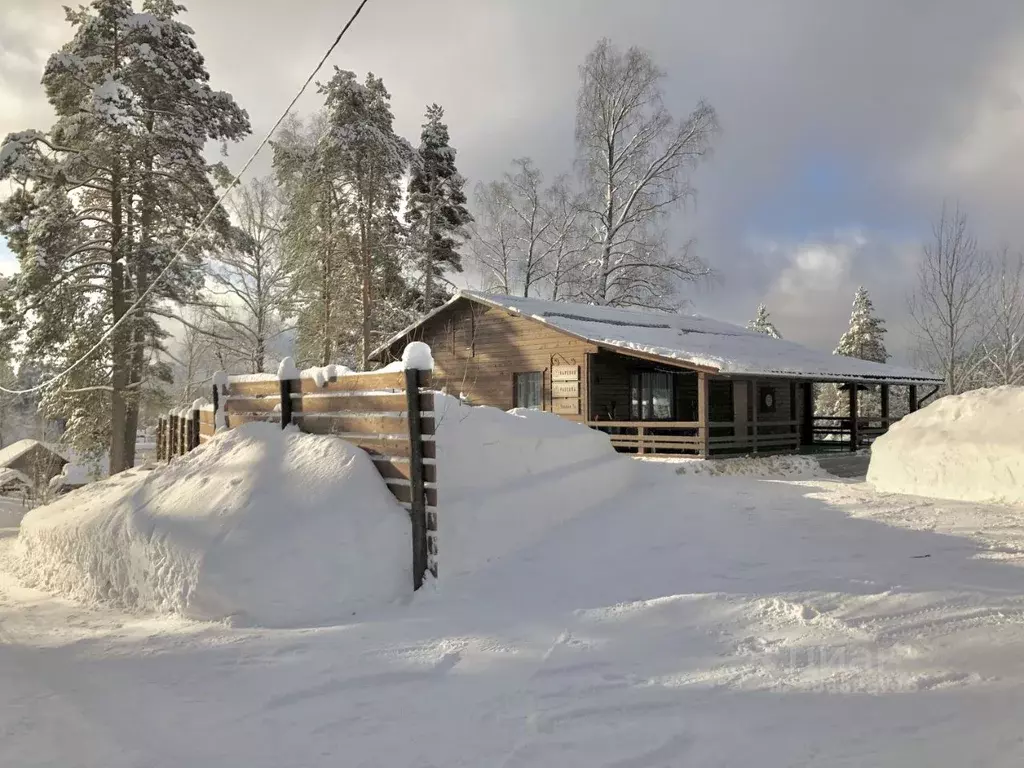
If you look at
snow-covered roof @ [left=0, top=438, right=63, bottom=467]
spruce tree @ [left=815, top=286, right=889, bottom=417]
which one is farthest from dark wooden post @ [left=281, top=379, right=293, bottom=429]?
spruce tree @ [left=815, top=286, right=889, bottom=417]

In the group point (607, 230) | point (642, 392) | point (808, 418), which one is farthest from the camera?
point (607, 230)

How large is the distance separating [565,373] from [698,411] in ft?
12.8

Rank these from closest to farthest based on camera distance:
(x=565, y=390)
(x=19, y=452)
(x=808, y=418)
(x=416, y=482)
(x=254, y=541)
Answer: (x=254, y=541), (x=416, y=482), (x=565, y=390), (x=808, y=418), (x=19, y=452)

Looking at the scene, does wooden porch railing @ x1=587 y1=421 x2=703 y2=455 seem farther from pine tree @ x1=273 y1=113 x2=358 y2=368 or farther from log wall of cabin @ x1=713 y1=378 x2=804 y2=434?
pine tree @ x1=273 y1=113 x2=358 y2=368

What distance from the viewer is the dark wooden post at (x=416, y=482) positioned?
6281 millimetres

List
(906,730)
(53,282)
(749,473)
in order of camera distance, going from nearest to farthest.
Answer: (906,730), (749,473), (53,282)

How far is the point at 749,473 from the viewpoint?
1562 centimetres

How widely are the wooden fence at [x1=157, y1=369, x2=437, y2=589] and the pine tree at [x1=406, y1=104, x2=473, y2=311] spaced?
74.2 ft

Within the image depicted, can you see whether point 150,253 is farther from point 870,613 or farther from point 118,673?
point 870,613

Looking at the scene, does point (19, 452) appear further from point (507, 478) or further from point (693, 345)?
point (507, 478)

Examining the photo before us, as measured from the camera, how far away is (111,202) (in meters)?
19.1

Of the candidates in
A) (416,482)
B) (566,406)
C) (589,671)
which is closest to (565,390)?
(566,406)

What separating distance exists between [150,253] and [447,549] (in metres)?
15.4

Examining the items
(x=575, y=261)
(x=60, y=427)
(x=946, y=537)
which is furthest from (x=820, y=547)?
(x=60, y=427)
